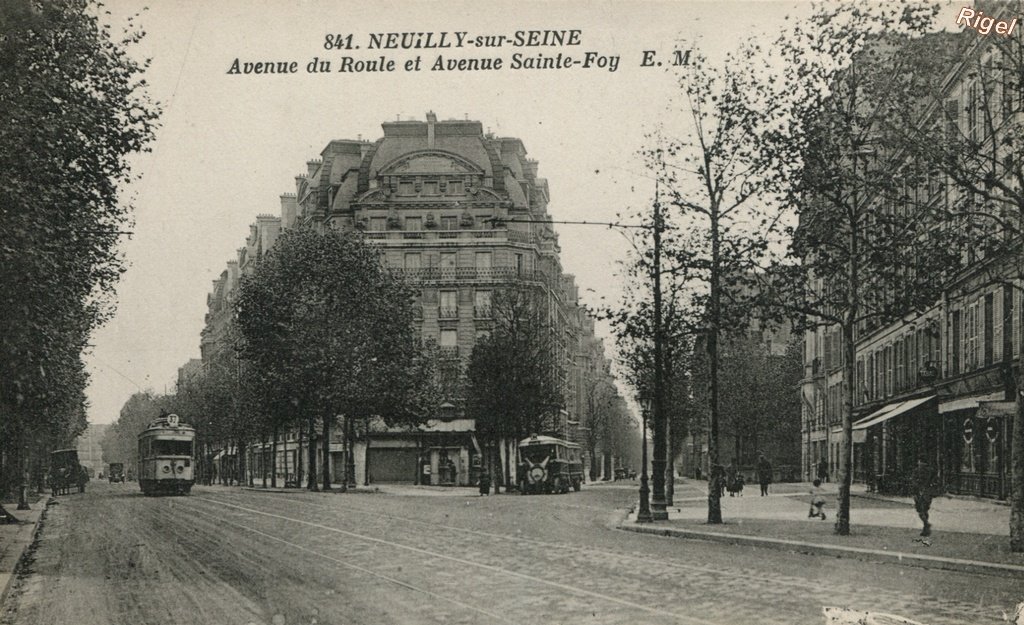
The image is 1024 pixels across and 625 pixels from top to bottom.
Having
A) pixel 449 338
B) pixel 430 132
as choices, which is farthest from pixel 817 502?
pixel 430 132

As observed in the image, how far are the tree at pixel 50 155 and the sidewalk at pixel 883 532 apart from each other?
12281 mm

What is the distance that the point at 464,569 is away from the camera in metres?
14.5

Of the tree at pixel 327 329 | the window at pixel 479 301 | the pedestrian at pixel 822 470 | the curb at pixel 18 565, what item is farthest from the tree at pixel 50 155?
the window at pixel 479 301

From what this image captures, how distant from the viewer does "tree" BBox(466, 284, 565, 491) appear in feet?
167

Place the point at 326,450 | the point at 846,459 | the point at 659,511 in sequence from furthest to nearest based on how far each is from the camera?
the point at 326,450
the point at 659,511
the point at 846,459

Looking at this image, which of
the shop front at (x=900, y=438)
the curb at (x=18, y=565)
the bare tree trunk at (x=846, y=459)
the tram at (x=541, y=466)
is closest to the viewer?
the curb at (x=18, y=565)

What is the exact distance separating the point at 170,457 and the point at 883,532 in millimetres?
31232

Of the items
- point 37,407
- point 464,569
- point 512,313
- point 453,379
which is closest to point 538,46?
point 464,569

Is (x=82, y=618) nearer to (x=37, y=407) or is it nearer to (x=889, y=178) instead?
(x=889, y=178)

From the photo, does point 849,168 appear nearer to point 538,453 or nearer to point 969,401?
point 969,401

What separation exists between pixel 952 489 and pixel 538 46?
26.2 metres

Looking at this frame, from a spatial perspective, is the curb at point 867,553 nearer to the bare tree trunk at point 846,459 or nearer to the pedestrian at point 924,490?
the bare tree trunk at point 846,459

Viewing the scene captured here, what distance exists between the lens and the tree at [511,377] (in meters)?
50.9

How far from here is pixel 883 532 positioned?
20641mm
